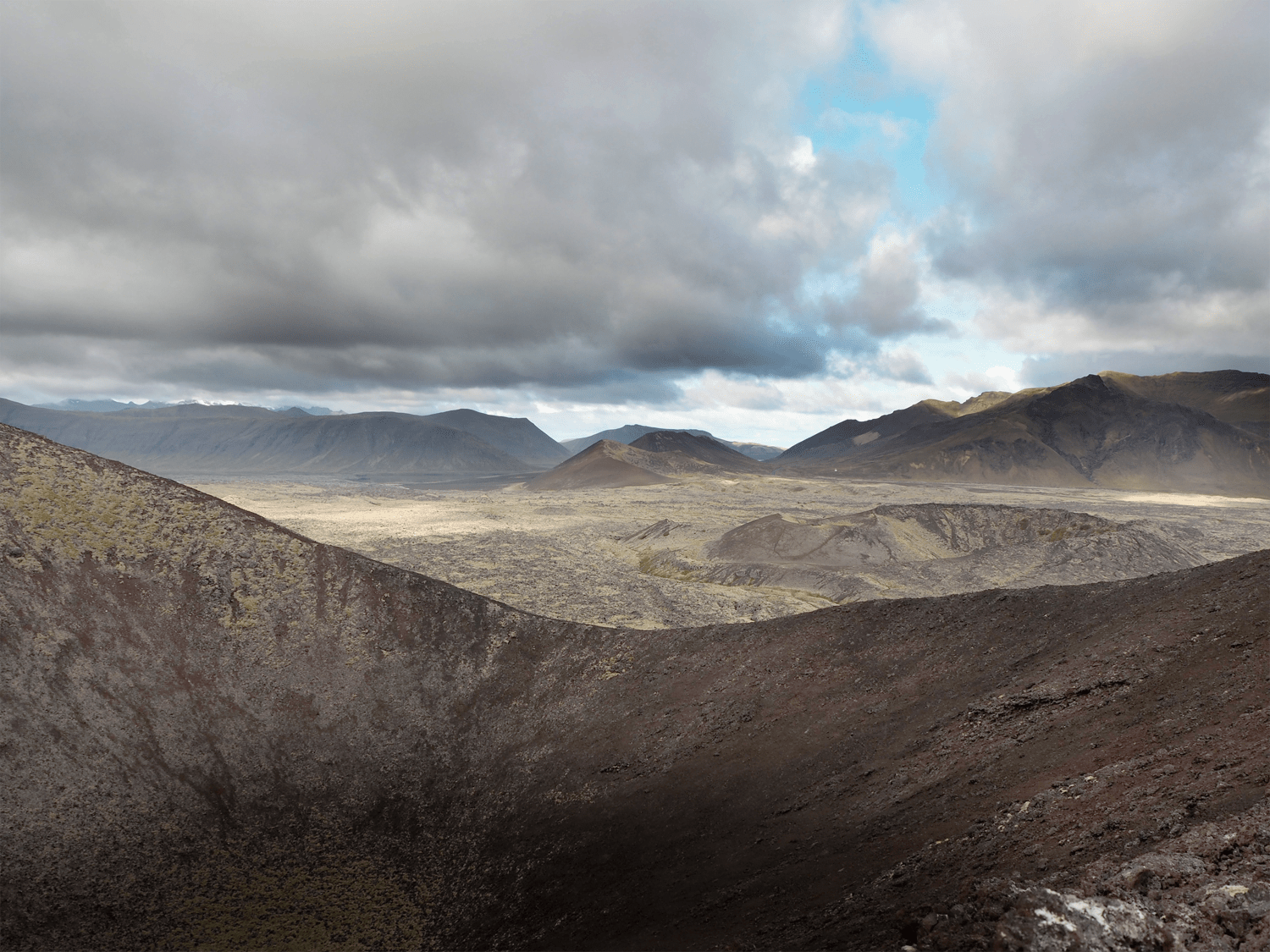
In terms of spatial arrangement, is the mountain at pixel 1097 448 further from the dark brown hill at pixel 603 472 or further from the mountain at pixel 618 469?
the dark brown hill at pixel 603 472

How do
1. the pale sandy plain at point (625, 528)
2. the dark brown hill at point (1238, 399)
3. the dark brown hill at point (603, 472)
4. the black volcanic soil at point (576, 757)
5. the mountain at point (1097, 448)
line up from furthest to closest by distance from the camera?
1. the dark brown hill at point (1238, 399)
2. the mountain at point (1097, 448)
3. the dark brown hill at point (603, 472)
4. the pale sandy plain at point (625, 528)
5. the black volcanic soil at point (576, 757)

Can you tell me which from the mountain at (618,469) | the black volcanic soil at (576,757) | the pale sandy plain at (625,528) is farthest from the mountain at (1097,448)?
the black volcanic soil at (576,757)

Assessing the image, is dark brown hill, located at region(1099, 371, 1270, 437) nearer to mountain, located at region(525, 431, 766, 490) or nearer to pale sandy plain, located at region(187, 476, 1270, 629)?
pale sandy plain, located at region(187, 476, 1270, 629)

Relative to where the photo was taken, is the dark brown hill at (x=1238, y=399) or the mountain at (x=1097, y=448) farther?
the dark brown hill at (x=1238, y=399)

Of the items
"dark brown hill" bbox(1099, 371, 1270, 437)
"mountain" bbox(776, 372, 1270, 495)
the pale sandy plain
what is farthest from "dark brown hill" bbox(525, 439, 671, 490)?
"dark brown hill" bbox(1099, 371, 1270, 437)

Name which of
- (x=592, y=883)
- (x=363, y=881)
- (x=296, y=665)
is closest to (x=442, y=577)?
(x=296, y=665)

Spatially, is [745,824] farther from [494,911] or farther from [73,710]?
[73,710]
